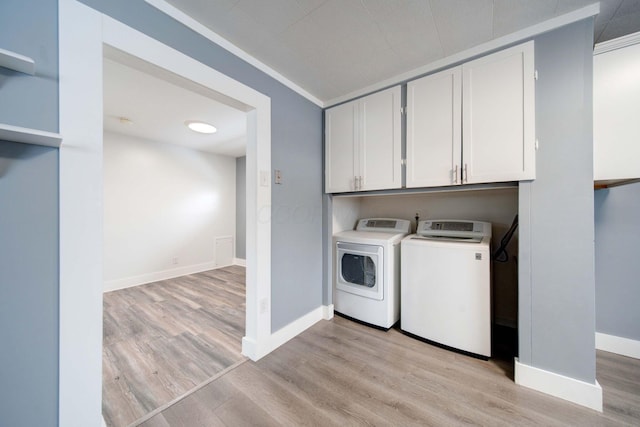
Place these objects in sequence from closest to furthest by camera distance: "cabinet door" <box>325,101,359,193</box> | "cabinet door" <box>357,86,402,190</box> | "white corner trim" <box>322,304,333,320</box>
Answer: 1. "cabinet door" <box>357,86,402,190</box>
2. "cabinet door" <box>325,101,359,193</box>
3. "white corner trim" <box>322,304,333,320</box>

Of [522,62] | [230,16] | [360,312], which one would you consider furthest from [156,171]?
[522,62]

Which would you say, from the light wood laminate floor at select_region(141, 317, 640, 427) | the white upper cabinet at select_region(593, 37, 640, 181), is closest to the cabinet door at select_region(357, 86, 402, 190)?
the white upper cabinet at select_region(593, 37, 640, 181)

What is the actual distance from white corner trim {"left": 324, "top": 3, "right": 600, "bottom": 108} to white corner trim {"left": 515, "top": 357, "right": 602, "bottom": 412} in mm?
2144

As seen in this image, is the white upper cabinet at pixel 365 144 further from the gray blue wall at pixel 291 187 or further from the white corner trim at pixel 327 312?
the white corner trim at pixel 327 312

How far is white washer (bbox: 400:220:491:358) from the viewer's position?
1669 millimetres

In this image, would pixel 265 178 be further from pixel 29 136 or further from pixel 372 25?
pixel 372 25

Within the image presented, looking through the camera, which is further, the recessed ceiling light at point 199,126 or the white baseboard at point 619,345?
the recessed ceiling light at point 199,126

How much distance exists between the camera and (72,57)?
96 cm

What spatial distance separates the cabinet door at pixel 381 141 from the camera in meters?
1.95

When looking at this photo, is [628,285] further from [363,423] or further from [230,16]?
[230,16]

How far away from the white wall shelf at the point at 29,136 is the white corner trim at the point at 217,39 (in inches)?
35.5

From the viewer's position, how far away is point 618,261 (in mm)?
1718

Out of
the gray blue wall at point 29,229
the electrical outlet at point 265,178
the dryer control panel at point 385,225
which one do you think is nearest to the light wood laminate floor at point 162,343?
the gray blue wall at point 29,229

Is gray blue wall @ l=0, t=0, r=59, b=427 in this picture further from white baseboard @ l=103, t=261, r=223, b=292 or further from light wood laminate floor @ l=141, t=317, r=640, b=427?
white baseboard @ l=103, t=261, r=223, b=292
